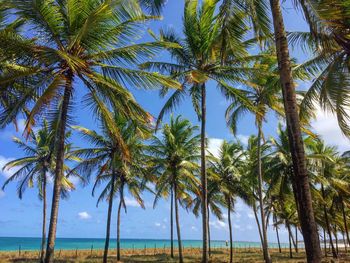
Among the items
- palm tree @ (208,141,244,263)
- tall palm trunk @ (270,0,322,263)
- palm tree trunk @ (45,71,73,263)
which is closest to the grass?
palm tree @ (208,141,244,263)

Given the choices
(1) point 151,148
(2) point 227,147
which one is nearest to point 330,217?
(2) point 227,147

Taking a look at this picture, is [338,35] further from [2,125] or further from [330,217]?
[330,217]

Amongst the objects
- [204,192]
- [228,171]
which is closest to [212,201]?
[228,171]

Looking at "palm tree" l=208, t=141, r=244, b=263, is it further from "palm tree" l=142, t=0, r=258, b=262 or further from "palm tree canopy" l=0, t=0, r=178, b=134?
"palm tree canopy" l=0, t=0, r=178, b=134

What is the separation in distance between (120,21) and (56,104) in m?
2.91

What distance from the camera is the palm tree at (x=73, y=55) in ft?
28.3

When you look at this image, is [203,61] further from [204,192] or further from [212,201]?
[212,201]

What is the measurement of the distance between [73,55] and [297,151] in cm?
628

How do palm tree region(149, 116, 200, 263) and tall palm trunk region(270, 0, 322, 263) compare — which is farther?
palm tree region(149, 116, 200, 263)

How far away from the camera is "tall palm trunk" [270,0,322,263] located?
553 cm

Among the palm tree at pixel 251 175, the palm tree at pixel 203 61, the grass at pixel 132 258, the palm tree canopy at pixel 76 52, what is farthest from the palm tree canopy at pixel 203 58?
the grass at pixel 132 258

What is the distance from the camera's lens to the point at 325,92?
11.1 metres

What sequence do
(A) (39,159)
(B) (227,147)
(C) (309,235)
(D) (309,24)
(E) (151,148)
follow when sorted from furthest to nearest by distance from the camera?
(B) (227,147) → (A) (39,159) → (E) (151,148) → (D) (309,24) → (C) (309,235)

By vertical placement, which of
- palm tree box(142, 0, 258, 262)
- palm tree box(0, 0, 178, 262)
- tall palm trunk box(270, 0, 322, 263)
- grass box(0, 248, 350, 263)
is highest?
palm tree box(142, 0, 258, 262)
